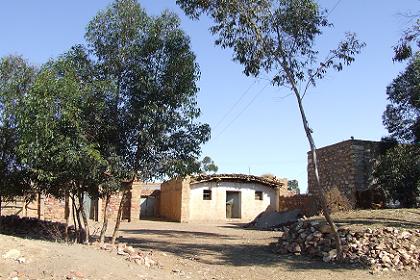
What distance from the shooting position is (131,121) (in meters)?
13.7

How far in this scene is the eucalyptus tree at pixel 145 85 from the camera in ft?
44.8

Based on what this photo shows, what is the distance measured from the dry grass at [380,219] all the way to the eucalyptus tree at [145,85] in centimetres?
558

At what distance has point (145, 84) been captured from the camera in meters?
13.5

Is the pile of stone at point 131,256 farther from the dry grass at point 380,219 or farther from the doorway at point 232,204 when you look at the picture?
the doorway at point 232,204

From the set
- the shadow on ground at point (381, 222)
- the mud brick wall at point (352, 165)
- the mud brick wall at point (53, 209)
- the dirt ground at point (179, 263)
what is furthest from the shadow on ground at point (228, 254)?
the mud brick wall at point (352, 165)

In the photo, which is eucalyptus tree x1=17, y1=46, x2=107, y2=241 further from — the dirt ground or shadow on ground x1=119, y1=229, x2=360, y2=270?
shadow on ground x1=119, y1=229, x2=360, y2=270

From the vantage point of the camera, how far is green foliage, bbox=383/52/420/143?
24.9 metres

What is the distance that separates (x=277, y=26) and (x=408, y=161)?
43.5ft

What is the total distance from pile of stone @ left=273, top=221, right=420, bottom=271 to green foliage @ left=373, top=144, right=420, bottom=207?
10714 millimetres

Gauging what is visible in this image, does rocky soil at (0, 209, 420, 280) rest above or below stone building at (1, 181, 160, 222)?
below

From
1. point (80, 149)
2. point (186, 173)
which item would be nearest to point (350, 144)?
point (186, 173)

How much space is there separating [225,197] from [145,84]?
22.9 meters

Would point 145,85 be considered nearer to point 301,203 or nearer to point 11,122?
point 11,122

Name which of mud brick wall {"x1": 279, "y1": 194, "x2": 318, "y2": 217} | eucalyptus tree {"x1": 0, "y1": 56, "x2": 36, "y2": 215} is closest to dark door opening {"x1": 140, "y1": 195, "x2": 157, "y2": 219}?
mud brick wall {"x1": 279, "y1": 194, "x2": 318, "y2": 217}
